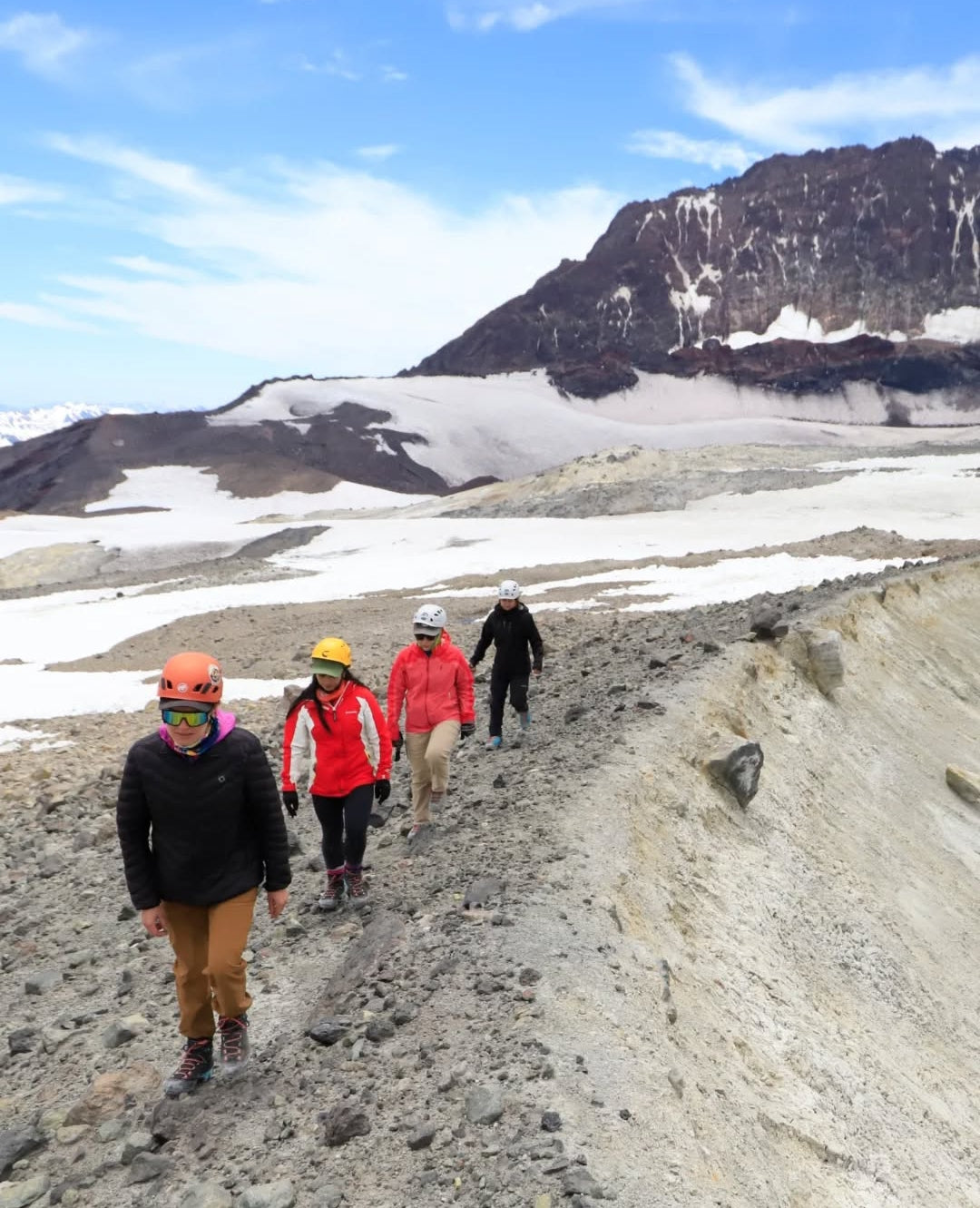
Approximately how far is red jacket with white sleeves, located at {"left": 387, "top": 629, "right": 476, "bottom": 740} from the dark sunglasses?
4.16 meters

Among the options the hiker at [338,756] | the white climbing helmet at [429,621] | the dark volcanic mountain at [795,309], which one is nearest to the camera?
the hiker at [338,756]

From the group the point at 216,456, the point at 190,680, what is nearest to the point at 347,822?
the point at 190,680

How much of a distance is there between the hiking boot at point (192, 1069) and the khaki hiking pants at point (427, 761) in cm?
387

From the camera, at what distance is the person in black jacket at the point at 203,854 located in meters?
5.81

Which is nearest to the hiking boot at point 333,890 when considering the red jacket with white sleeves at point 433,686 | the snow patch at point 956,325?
the red jacket with white sleeves at point 433,686

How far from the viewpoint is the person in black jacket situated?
5.81 metres

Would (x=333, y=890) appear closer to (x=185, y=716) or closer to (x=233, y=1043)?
(x=233, y=1043)

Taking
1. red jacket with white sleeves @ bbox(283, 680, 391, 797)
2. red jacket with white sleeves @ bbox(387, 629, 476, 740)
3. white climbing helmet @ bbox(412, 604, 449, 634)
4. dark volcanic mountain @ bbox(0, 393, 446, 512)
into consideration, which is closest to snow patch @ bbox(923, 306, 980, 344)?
dark volcanic mountain @ bbox(0, 393, 446, 512)

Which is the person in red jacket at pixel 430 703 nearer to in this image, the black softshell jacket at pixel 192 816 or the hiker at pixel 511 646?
the hiker at pixel 511 646

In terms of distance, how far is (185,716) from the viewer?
560 centimetres

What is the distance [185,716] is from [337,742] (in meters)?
2.67

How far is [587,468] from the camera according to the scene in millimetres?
81125

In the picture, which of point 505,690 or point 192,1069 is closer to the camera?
point 192,1069

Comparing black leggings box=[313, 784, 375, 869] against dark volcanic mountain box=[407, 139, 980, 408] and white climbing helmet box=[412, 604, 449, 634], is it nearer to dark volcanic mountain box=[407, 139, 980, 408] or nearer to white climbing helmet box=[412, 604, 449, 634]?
white climbing helmet box=[412, 604, 449, 634]
